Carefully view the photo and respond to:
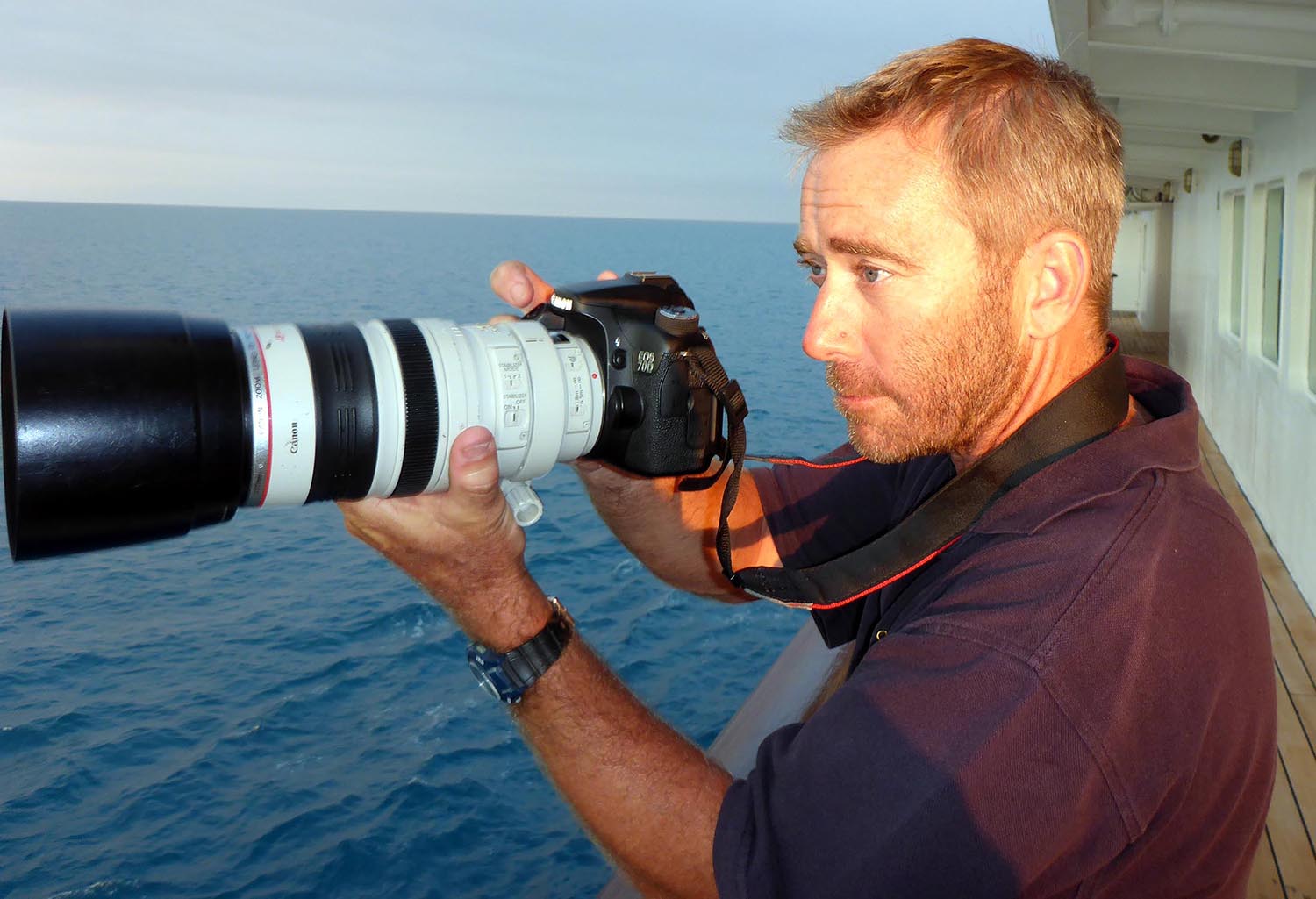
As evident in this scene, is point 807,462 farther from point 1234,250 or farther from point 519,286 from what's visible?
point 1234,250

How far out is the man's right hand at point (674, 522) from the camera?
1688 millimetres

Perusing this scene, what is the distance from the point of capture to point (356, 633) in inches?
402

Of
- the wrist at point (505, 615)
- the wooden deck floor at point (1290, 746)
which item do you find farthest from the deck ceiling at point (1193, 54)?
the wrist at point (505, 615)

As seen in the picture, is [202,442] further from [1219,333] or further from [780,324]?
[780,324]

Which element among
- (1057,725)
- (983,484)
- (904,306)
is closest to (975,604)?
(1057,725)

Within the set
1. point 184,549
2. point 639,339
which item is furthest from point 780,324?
point 639,339

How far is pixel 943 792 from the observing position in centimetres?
88

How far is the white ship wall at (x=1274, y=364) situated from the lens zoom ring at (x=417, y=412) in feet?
12.1

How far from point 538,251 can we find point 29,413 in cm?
6211

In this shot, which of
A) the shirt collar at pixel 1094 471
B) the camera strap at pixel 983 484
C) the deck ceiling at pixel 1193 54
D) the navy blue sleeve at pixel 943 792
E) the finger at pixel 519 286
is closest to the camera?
the navy blue sleeve at pixel 943 792

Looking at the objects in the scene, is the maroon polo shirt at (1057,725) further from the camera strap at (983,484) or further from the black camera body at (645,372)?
A: the black camera body at (645,372)

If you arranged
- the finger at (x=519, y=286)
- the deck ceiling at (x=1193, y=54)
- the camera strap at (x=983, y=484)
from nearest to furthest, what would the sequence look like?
the camera strap at (x=983, y=484) < the finger at (x=519, y=286) < the deck ceiling at (x=1193, y=54)

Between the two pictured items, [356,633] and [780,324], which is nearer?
[356,633]

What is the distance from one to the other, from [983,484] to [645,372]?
475 mm
